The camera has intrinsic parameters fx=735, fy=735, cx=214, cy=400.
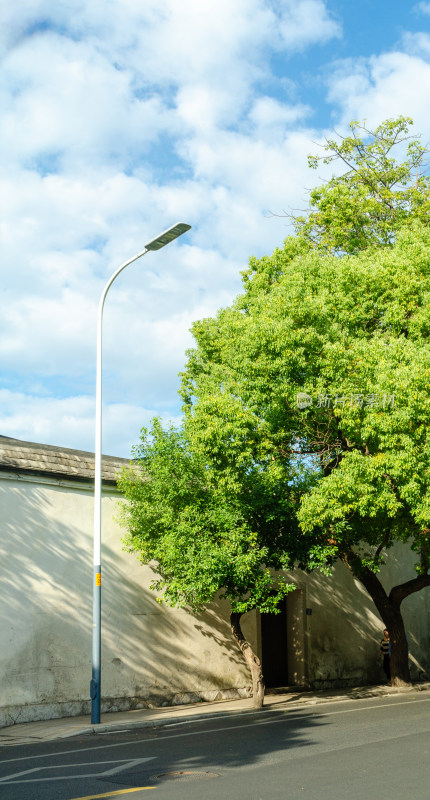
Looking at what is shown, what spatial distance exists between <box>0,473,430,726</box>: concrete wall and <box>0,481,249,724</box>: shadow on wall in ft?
0.07

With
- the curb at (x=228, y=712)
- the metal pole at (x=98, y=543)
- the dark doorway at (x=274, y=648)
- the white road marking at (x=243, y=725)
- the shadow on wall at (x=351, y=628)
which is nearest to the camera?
the white road marking at (x=243, y=725)

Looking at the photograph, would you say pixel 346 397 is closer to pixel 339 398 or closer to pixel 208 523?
pixel 339 398

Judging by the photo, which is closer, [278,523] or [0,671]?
[0,671]

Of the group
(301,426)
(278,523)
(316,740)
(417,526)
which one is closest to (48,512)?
(278,523)

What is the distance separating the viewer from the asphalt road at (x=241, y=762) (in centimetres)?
711

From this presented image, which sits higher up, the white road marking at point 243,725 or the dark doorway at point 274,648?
the dark doorway at point 274,648

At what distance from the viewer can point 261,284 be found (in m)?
22.1

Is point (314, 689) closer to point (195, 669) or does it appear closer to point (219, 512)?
point (195, 669)

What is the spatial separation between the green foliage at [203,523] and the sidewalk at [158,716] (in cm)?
223

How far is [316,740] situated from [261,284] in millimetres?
14469

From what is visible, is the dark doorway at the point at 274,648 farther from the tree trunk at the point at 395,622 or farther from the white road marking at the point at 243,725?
the white road marking at the point at 243,725

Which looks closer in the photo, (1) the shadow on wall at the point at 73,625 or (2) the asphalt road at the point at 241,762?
(2) the asphalt road at the point at 241,762

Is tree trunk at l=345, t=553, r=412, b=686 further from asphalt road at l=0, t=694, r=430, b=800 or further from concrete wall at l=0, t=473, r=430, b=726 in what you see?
asphalt road at l=0, t=694, r=430, b=800

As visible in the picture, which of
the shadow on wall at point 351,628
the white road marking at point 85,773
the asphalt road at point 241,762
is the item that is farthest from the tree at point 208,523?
the shadow on wall at point 351,628
